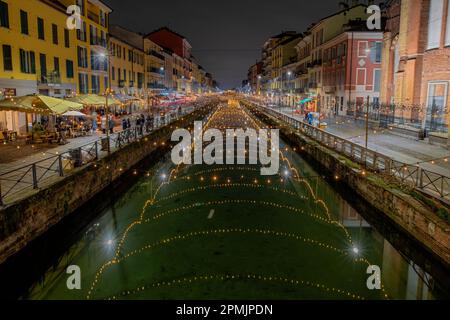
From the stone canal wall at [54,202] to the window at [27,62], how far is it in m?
8.70

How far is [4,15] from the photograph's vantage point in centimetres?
2309

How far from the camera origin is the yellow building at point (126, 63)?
48.4m

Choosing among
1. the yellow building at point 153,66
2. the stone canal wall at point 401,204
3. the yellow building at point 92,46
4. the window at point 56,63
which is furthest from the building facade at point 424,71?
the yellow building at point 153,66

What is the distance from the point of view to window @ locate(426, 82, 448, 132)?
22.8m

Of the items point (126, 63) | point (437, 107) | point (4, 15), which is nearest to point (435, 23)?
point (437, 107)

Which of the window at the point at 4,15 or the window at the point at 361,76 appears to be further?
the window at the point at 361,76

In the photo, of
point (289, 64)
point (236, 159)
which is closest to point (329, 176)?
point (236, 159)

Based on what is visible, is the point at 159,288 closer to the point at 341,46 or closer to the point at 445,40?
the point at 445,40

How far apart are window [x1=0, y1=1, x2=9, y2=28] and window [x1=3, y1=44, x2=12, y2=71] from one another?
1.16m

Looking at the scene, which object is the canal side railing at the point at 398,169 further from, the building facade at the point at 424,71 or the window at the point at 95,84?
the window at the point at 95,84

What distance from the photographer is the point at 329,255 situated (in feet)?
40.3

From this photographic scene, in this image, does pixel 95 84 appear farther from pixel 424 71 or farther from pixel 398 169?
pixel 398 169

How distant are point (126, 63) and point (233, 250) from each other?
45.9 m
